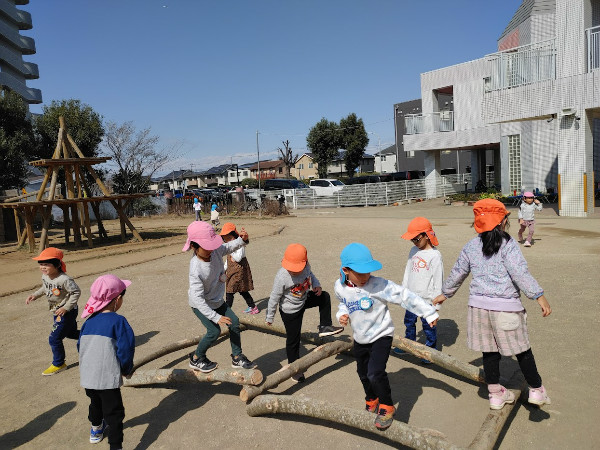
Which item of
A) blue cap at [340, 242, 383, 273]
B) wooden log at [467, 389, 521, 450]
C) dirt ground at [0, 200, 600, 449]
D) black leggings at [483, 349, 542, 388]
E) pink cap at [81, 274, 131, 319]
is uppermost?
blue cap at [340, 242, 383, 273]

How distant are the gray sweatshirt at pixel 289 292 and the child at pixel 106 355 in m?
1.45

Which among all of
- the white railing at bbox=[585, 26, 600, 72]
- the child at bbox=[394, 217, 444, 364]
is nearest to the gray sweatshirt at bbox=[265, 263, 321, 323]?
the child at bbox=[394, 217, 444, 364]

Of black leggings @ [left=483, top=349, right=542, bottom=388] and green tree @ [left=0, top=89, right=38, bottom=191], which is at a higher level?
green tree @ [left=0, top=89, right=38, bottom=191]

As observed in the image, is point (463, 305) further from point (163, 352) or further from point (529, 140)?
point (529, 140)

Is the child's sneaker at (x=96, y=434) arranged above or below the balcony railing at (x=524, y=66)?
below

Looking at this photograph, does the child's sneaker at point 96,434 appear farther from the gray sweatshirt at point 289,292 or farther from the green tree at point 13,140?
the green tree at point 13,140

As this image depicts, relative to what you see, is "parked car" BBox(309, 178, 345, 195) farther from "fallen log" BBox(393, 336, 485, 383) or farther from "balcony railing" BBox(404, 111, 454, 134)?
"fallen log" BBox(393, 336, 485, 383)

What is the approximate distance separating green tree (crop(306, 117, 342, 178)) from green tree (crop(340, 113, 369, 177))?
0.83m

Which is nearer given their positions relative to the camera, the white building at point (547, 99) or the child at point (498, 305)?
the child at point (498, 305)

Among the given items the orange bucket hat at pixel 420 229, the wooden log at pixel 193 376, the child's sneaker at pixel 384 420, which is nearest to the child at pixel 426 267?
the orange bucket hat at pixel 420 229

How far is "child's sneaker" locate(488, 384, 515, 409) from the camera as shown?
11.2 ft

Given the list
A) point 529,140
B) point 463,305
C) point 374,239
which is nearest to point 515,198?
point 529,140

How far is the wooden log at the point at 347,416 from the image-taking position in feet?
9.48

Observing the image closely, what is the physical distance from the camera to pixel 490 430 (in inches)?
118
